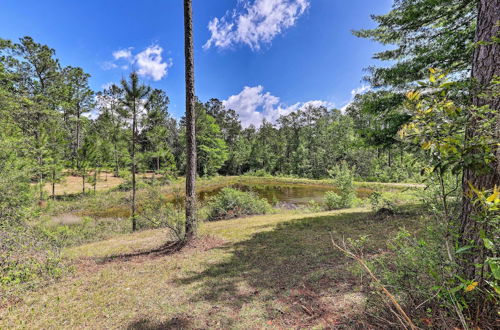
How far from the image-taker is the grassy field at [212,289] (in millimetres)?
2824

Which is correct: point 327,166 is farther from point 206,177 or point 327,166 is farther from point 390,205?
point 390,205

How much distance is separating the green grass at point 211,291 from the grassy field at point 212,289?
0.01 meters

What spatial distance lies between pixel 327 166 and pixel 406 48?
107 feet

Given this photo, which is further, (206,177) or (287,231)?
(206,177)

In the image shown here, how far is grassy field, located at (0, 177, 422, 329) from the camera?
2.82m

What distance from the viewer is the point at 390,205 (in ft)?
25.2

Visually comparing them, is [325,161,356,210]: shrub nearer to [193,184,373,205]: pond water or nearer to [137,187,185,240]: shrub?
[193,184,373,205]: pond water

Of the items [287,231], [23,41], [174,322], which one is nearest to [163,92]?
[23,41]

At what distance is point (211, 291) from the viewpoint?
11.9 feet

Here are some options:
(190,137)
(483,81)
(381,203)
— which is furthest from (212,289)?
(381,203)

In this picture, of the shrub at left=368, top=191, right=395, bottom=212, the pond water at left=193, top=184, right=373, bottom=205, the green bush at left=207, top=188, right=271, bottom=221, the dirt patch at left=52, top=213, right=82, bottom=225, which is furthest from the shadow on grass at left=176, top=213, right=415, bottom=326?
the dirt patch at left=52, top=213, right=82, bottom=225

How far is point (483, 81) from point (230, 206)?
11.1m

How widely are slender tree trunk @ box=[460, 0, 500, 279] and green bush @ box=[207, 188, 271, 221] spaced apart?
10466 millimetres

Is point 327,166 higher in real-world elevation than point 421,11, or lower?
lower
